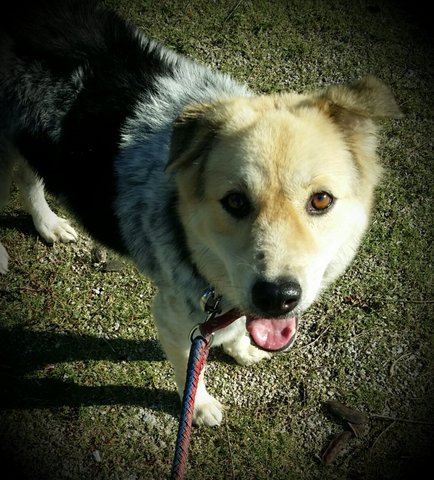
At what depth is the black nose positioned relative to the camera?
7.31 ft

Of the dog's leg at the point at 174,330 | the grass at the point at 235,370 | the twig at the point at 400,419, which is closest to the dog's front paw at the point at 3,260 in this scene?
the grass at the point at 235,370

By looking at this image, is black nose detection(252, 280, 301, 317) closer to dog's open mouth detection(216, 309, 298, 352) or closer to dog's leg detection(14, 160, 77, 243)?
dog's open mouth detection(216, 309, 298, 352)

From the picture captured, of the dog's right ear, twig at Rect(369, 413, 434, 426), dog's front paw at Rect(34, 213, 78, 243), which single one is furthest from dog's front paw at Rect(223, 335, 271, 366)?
dog's front paw at Rect(34, 213, 78, 243)

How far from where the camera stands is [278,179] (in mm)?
2352

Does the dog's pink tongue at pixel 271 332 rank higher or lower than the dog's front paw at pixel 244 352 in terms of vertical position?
higher

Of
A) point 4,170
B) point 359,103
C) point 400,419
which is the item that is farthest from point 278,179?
point 400,419

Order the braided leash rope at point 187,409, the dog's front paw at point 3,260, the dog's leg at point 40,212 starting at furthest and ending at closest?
1. the dog's front paw at point 3,260
2. the dog's leg at point 40,212
3. the braided leash rope at point 187,409

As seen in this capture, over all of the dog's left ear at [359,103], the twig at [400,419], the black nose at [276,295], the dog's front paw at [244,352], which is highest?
the dog's left ear at [359,103]

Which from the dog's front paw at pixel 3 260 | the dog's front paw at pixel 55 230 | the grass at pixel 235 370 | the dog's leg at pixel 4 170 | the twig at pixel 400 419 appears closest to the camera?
the dog's leg at pixel 4 170

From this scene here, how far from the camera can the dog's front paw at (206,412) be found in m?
3.67

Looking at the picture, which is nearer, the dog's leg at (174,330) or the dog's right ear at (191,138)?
the dog's right ear at (191,138)

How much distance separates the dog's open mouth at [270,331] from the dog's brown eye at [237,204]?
1.95 feet

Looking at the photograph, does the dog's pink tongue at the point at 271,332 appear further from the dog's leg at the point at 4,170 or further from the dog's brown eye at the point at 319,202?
the dog's leg at the point at 4,170

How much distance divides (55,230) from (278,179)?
2842 millimetres
